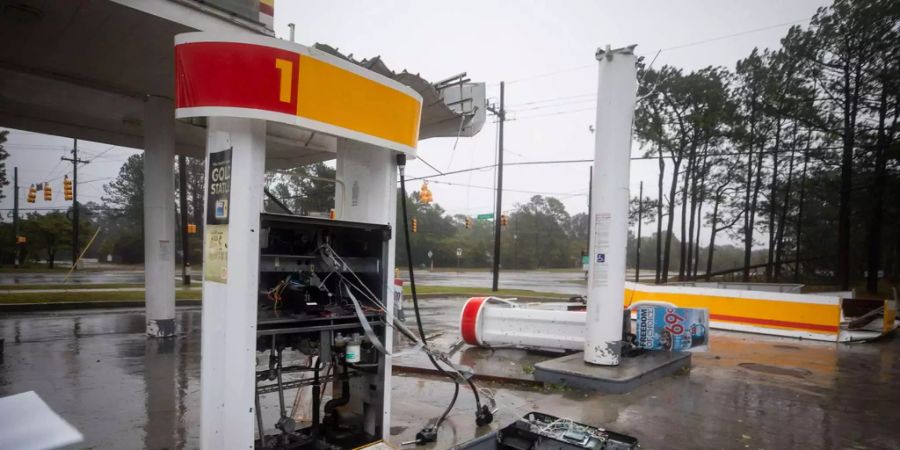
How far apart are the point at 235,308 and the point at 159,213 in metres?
8.61

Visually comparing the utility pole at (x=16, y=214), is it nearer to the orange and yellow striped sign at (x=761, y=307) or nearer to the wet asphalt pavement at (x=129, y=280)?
the wet asphalt pavement at (x=129, y=280)

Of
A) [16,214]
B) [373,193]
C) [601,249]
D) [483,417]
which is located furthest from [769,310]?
[16,214]

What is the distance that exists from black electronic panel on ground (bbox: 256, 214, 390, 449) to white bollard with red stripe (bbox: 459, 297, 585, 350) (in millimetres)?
5131

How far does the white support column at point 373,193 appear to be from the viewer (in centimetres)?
420

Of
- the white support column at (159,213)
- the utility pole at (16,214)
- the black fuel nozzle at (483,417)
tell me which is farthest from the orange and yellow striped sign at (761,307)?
the utility pole at (16,214)

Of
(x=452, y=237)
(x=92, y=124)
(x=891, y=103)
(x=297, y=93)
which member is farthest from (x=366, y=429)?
(x=452, y=237)

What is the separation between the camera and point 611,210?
24.2 feet

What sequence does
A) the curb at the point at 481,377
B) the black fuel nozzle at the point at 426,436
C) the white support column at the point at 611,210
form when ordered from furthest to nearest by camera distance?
the white support column at the point at 611,210 < the curb at the point at 481,377 < the black fuel nozzle at the point at 426,436

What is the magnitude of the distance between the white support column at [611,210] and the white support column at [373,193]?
4.07 meters

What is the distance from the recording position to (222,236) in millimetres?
3242

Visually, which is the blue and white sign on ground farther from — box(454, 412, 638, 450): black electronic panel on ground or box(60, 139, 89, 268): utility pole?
box(60, 139, 89, 268): utility pole

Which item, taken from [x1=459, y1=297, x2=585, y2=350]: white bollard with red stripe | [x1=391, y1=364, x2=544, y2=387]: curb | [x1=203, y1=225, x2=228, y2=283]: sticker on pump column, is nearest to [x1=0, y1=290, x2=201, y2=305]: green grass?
[x1=459, y1=297, x2=585, y2=350]: white bollard with red stripe

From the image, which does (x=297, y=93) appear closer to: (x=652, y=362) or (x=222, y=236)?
(x=222, y=236)

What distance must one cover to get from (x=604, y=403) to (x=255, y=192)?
192 inches
